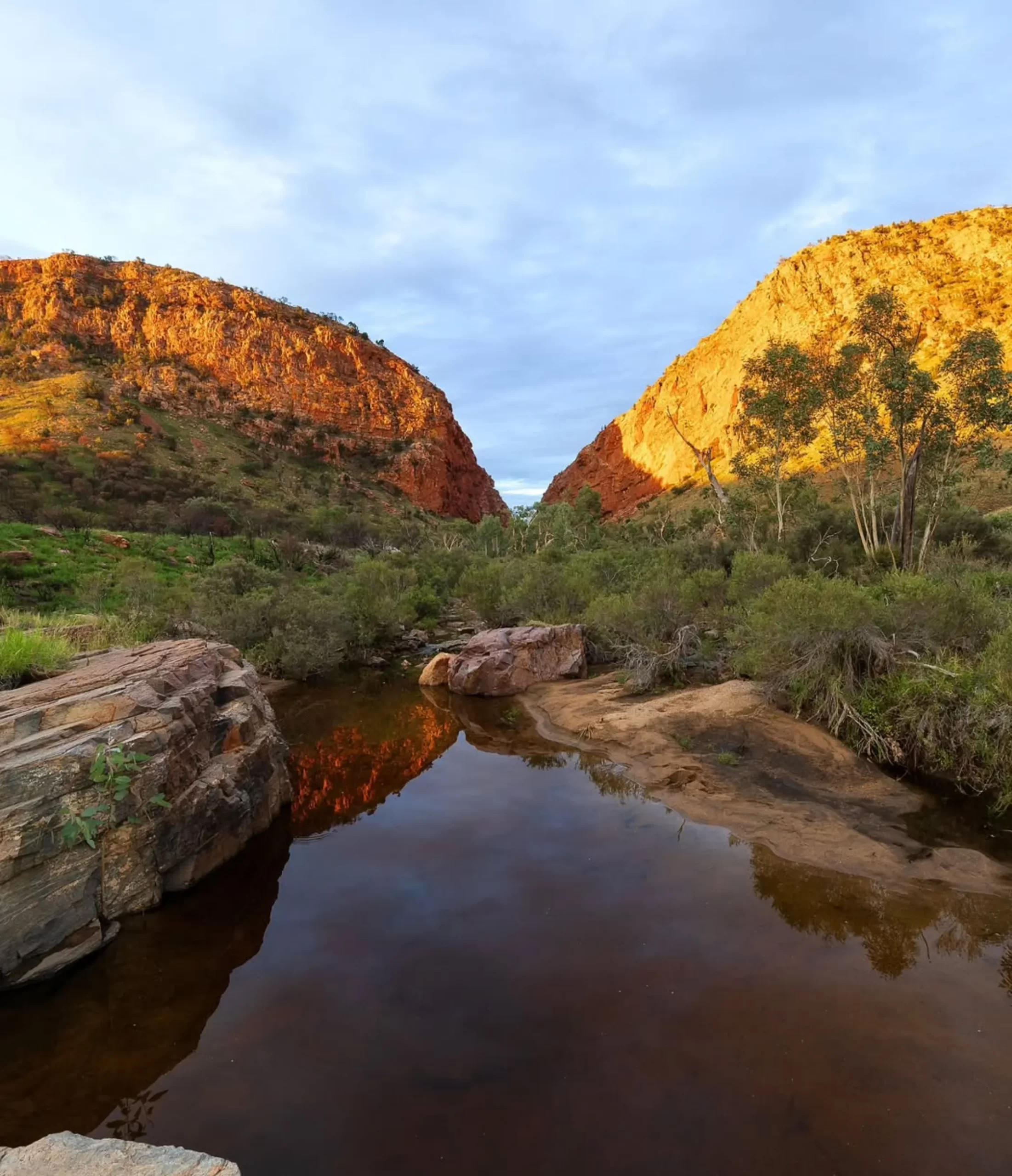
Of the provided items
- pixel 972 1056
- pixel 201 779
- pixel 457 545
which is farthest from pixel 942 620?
pixel 457 545

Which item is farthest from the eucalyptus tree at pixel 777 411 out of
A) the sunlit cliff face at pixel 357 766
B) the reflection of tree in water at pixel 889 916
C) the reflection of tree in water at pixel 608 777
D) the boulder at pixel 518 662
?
the reflection of tree in water at pixel 889 916

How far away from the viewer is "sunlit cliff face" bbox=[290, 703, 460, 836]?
355 inches

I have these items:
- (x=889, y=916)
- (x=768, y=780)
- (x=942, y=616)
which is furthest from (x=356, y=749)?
(x=942, y=616)

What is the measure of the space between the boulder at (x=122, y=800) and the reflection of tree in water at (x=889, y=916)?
6150 mm

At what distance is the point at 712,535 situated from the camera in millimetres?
29312

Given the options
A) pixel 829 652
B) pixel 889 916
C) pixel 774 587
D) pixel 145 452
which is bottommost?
pixel 889 916

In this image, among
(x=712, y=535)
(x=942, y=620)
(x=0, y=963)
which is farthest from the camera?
(x=712, y=535)

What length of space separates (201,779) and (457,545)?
43.4 m

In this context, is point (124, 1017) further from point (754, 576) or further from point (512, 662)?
point (754, 576)

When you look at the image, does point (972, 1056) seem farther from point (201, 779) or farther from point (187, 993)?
point (201, 779)

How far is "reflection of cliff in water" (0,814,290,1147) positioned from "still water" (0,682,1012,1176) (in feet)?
0.07

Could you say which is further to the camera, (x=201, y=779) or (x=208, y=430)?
(x=208, y=430)

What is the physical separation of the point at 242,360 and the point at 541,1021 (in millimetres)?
83648

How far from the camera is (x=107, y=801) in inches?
228
